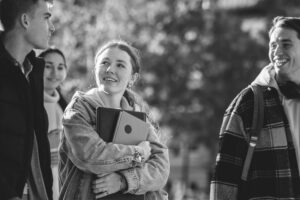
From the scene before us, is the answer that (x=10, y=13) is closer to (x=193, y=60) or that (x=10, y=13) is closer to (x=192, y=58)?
(x=192, y=58)

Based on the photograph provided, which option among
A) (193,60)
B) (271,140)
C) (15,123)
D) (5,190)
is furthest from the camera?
(193,60)

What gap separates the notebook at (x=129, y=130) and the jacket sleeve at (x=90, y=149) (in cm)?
10

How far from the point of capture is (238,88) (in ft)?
84.9

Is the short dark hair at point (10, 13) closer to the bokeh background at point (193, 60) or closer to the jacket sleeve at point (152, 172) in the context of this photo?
the jacket sleeve at point (152, 172)

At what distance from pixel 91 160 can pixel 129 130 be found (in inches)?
15.1

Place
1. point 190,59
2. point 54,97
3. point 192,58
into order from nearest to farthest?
1. point 54,97
2. point 190,59
3. point 192,58

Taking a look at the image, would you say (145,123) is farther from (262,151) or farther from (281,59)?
(281,59)

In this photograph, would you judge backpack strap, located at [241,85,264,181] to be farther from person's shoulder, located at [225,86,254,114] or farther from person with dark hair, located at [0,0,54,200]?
person with dark hair, located at [0,0,54,200]

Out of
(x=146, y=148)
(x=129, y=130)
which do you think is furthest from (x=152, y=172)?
(x=129, y=130)

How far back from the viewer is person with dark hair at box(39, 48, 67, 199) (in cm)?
571

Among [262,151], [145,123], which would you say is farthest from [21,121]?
[262,151]

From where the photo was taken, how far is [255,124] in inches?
190

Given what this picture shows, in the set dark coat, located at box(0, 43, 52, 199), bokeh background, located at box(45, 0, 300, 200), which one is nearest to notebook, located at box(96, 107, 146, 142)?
dark coat, located at box(0, 43, 52, 199)

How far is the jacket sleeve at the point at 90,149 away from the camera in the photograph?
13.9ft
